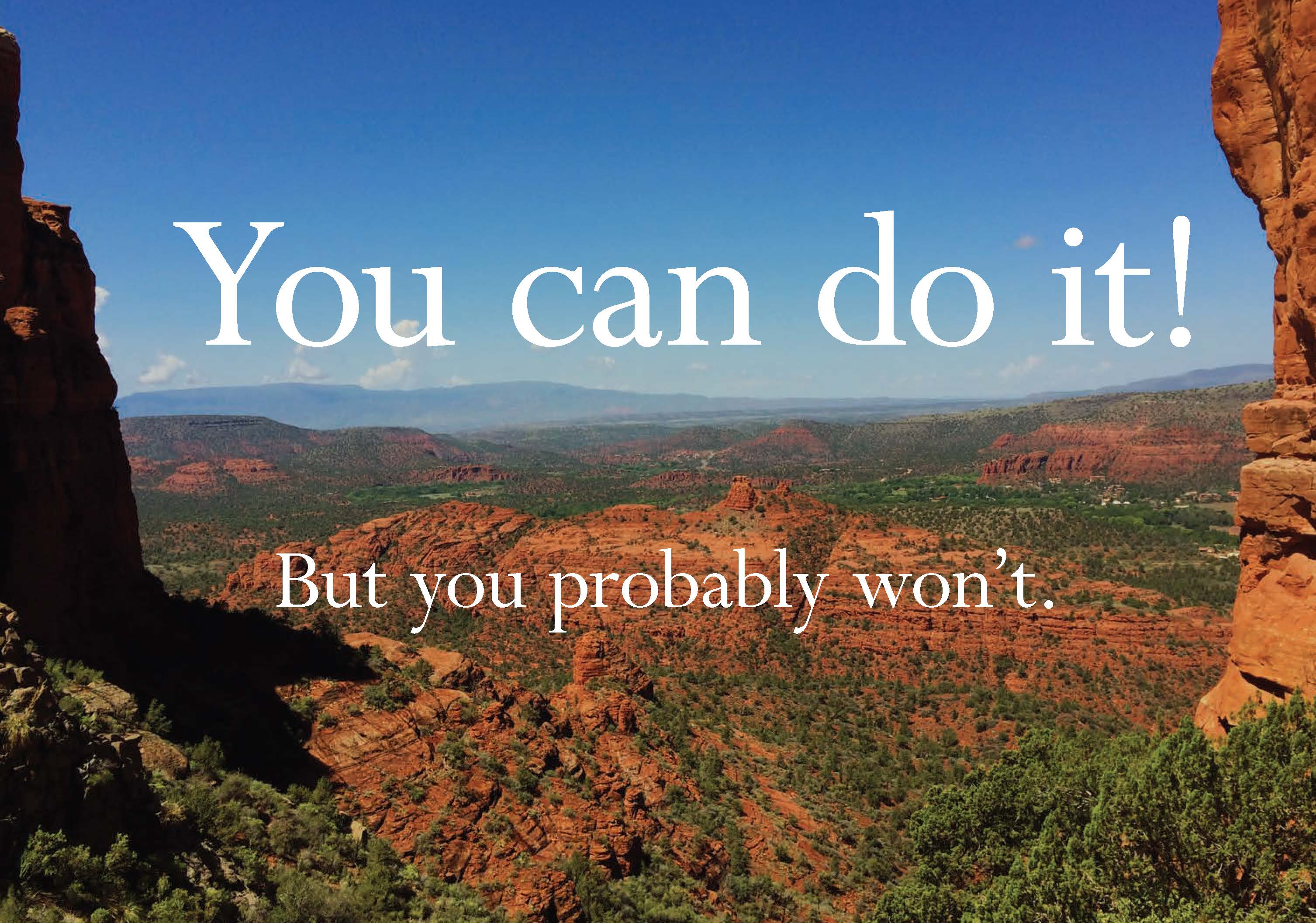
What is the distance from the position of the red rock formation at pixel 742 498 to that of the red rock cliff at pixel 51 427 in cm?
5336

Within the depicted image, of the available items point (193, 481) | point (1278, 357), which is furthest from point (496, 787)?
point (193, 481)

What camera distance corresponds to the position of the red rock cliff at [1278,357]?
1145 centimetres

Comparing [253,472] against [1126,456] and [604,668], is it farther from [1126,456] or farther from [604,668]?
[1126,456]

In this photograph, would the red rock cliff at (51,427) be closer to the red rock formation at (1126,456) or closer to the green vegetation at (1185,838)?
the green vegetation at (1185,838)

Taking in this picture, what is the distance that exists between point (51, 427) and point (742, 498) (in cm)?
5679

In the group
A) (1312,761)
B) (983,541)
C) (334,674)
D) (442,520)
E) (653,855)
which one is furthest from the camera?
(442,520)

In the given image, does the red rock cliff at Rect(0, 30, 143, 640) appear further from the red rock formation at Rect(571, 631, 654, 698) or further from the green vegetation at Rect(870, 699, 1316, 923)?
the green vegetation at Rect(870, 699, 1316, 923)

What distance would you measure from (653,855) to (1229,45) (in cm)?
2328

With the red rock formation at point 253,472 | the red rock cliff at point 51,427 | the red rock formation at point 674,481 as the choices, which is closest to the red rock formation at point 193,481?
the red rock formation at point 253,472

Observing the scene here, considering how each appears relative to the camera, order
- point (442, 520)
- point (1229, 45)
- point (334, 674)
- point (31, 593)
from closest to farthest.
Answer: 1. point (1229, 45)
2. point (31, 593)
3. point (334, 674)
4. point (442, 520)

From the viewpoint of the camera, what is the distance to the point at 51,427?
1864 cm

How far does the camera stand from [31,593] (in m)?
17.1

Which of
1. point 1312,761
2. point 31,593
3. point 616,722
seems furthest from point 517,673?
point 1312,761

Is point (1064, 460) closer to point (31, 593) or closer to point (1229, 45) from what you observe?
point (1229, 45)
